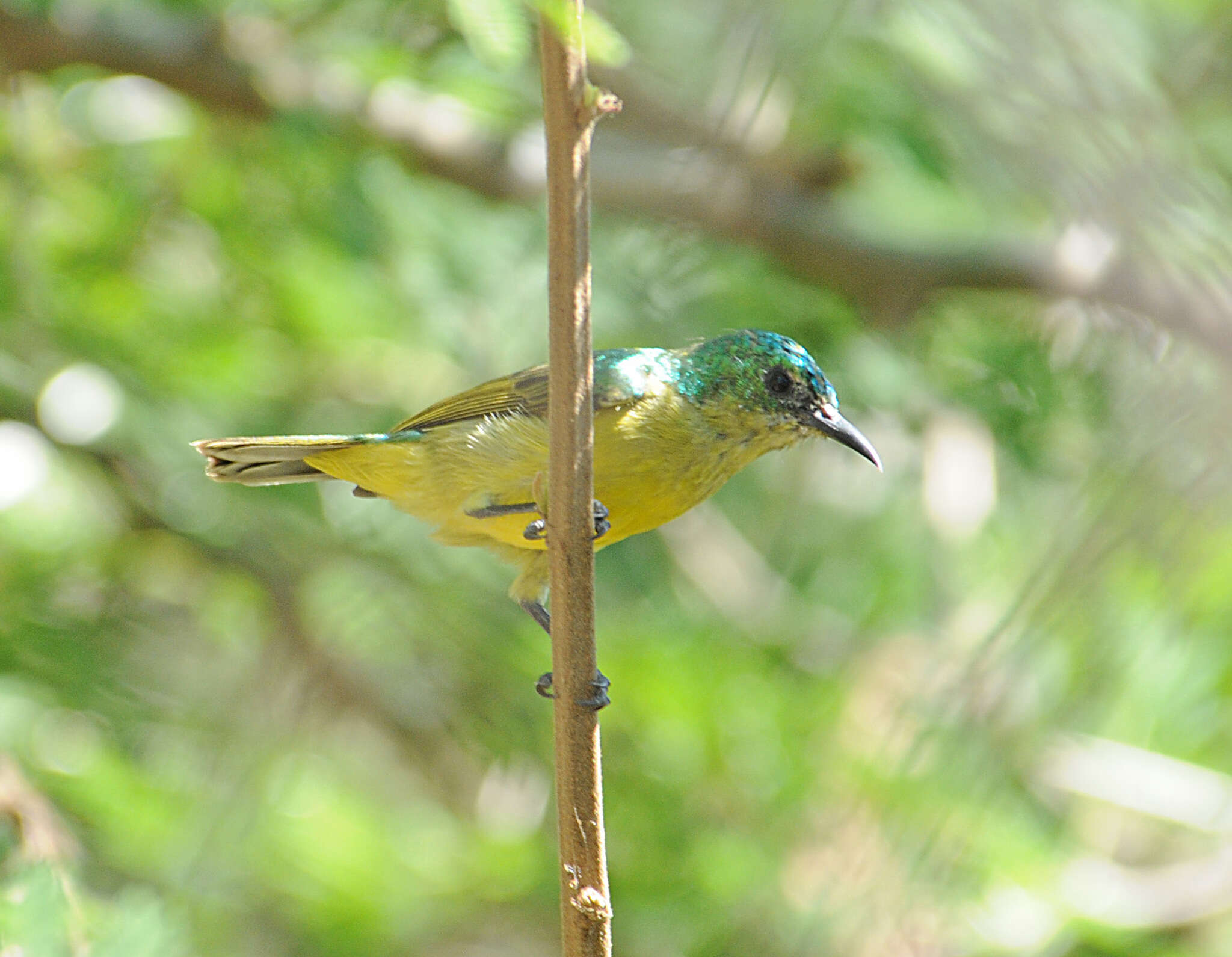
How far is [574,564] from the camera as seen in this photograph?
2291 mm

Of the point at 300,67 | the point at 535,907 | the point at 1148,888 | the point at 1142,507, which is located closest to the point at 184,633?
the point at 535,907

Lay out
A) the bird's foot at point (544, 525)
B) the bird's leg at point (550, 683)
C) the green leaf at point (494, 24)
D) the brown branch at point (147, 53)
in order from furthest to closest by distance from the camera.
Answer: the brown branch at point (147, 53), the bird's foot at point (544, 525), the bird's leg at point (550, 683), the green leaf at point (494, 24)

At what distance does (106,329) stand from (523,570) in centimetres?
222

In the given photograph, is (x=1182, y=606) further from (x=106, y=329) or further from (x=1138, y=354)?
(x=106, y=329)

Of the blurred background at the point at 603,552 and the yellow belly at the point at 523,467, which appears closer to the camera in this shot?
the yellow belly at the point at 523,467

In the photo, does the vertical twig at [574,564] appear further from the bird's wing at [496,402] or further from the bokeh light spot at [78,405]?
the bokeh light spot at [78,405]

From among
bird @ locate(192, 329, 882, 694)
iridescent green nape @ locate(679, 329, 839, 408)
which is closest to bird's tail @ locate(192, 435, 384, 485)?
bird @ locate(192, 329, 882, 694)

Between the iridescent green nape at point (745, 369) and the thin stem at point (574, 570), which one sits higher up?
the iridescent green nape at point (745, 369)

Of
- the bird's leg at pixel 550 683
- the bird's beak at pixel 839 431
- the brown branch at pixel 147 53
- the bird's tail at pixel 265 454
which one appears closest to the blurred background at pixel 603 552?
the brown branch at pixel 147 53

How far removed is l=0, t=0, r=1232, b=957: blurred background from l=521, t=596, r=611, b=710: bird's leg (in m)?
0.57

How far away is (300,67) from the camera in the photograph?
17.0ft

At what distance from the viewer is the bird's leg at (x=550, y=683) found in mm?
2283

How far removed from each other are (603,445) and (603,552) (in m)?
2.04

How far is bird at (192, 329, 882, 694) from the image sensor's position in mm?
3555
